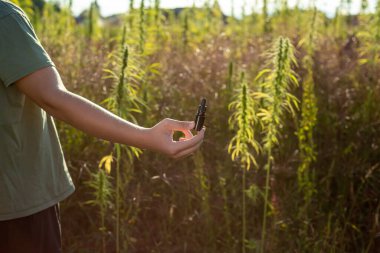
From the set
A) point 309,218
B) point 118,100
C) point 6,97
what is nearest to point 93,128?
point 6,97

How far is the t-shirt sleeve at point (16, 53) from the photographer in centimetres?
160

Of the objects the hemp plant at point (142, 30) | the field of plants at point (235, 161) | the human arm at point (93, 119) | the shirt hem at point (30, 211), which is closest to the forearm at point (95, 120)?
the human arm at point (93, 119)

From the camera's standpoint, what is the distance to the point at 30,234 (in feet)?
5.98

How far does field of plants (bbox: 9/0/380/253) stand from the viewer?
3.22 metres

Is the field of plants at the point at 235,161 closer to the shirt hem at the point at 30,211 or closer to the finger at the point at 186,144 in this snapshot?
the shirt hem at the point at 30,211

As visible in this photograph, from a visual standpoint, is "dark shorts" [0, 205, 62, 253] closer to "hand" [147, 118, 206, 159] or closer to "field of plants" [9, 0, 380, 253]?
"hand" [147, 118, 206, 159]

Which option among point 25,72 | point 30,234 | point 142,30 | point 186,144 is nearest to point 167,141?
point 186,144

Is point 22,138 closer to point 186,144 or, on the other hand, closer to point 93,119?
point 93,119

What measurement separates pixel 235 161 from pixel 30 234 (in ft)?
7.04

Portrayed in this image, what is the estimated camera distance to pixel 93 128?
5.28 feet

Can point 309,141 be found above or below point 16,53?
below

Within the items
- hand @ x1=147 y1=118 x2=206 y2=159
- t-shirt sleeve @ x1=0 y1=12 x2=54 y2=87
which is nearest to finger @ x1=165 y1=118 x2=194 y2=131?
hand @ x1=147 y1=118 x2=206 y2=159

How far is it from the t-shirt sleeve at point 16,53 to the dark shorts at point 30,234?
0.43 meters

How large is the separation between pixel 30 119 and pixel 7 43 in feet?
0.93
